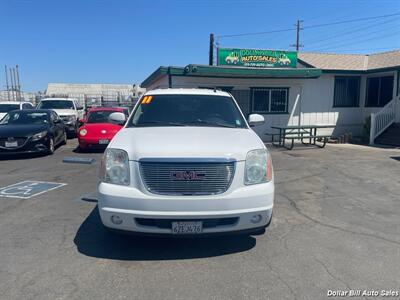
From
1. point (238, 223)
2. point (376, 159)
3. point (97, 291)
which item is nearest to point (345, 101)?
point (376, 159)

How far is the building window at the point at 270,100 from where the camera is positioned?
15.9 m

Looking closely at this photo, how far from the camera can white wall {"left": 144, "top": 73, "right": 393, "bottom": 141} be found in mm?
15672

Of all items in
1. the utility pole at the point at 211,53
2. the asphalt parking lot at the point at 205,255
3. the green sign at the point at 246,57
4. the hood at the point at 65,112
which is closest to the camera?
the asphalt parking lot at the point at 205,255

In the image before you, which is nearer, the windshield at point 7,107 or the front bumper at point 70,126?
the front bumper at point 70,126

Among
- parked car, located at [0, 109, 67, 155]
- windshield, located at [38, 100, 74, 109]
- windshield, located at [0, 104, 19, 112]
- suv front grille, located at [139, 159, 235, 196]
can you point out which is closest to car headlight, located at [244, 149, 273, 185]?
suv front grille, located at [139, 159, 235, 196]

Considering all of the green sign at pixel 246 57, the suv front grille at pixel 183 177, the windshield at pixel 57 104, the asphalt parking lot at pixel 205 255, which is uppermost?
the green sign at pixel 246 57

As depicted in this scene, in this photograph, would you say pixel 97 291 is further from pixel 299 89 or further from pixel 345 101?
pixel 345 101

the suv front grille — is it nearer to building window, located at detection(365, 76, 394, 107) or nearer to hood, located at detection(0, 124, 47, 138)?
hood, located at detection(0, 124, 47, 138)

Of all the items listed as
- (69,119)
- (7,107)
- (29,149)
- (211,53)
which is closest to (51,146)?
(29,149)

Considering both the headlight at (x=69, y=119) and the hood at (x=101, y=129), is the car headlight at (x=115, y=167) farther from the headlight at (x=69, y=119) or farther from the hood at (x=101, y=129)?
the headlight at (x=69, y=119)

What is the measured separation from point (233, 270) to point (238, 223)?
0.48 metres

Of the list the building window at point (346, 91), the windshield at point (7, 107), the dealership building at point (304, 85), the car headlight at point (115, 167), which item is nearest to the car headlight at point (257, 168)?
the car headlight at point (115, 167)

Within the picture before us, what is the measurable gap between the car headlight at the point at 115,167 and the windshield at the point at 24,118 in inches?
347

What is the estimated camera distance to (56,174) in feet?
26.7
